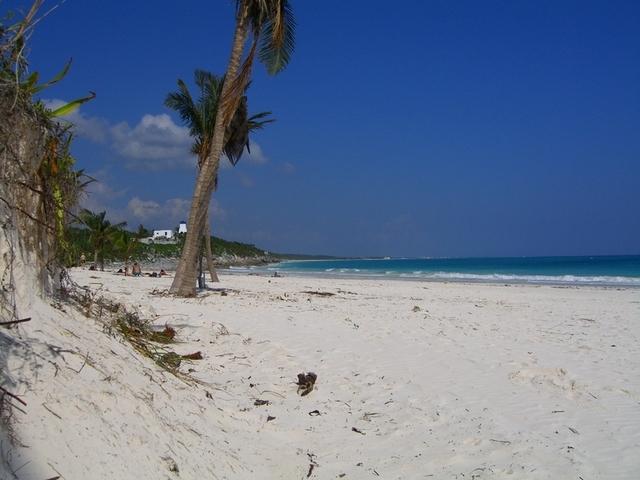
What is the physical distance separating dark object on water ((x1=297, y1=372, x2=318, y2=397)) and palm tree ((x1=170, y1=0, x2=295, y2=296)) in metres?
7.11

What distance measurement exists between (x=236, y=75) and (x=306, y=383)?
27.8 ft

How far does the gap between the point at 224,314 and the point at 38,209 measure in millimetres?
5037

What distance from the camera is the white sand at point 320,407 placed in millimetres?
2783

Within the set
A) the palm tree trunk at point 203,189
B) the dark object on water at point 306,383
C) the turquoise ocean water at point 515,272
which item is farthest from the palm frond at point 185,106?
the turquoise ocean water at point 515,272

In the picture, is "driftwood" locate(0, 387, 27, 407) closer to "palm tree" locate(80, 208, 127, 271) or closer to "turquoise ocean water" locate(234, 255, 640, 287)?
"palm tree" locate(80, 208, 127, 271)

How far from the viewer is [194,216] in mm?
11922

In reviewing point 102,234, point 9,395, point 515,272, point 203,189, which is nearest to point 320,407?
point 9,395

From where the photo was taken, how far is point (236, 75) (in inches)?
461

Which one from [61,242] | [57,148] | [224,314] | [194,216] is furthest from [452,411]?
[194,216]

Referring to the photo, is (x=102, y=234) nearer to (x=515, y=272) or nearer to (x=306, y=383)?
(x=306, y=383)

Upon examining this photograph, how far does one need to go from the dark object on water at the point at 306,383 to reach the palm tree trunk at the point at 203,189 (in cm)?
708

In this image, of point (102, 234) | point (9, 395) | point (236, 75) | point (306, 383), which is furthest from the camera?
point (102, 234)

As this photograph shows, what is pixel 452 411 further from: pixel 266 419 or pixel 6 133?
pixel 6 133

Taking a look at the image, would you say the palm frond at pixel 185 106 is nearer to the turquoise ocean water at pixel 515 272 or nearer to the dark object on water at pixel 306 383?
the dark object on water at pixel 306 383
